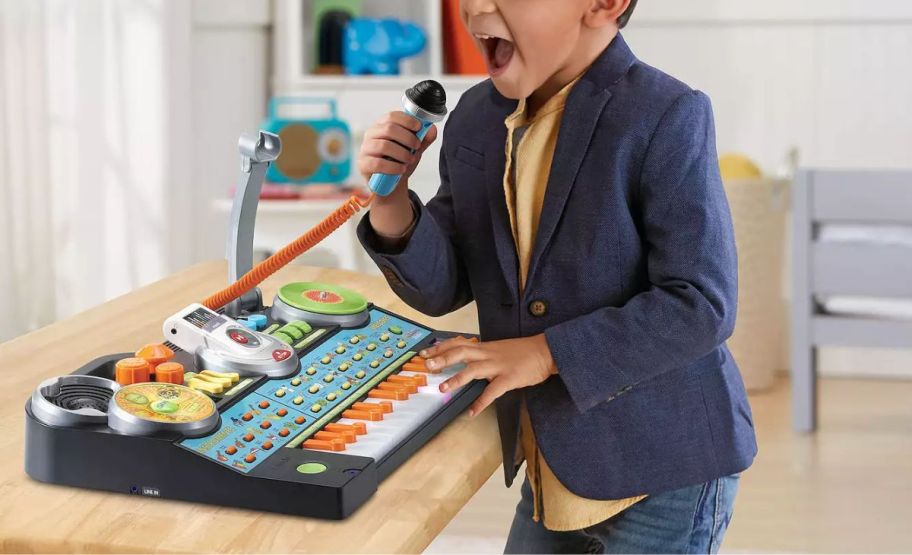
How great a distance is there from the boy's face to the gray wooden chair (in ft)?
6.88

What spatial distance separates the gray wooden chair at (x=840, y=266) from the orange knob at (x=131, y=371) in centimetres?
231

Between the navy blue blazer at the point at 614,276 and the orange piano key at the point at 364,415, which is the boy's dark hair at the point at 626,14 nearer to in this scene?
the navy blue blazer at the point at 614,276

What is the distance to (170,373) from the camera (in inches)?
37.9

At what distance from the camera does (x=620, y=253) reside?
1054mm

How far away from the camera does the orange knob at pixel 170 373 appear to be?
0.96 m

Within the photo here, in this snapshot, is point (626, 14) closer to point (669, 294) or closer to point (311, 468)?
point (669, 294)

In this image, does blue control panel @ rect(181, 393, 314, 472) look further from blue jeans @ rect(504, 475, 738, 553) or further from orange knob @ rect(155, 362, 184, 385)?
blue jeans @ rect(504, 475, 738, 553)

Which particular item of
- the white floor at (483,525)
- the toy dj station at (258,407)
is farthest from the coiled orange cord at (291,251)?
the white floor at (483,525)

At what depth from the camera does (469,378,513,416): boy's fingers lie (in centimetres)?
101

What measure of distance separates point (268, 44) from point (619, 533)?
286 cm

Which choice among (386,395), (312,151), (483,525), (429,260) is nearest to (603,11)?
(429,260)

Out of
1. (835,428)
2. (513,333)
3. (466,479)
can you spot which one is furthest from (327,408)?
(835,428)

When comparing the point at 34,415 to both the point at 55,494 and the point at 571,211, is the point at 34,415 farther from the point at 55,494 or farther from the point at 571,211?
the point at 571,211

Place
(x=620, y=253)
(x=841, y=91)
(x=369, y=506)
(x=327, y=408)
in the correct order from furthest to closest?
(x=841, y=91) → (x=620, y=253) → (x=327, y=408) → (x=369, y=506)
